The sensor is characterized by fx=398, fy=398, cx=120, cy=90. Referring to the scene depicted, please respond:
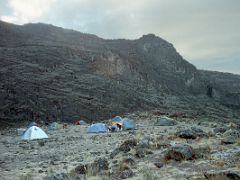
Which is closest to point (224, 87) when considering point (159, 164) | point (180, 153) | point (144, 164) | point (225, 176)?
point (180, 153)

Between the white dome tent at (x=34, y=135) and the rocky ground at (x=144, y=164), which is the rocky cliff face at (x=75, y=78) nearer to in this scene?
the white dome tent at (x=34, y=135)

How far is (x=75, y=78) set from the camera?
6562cm

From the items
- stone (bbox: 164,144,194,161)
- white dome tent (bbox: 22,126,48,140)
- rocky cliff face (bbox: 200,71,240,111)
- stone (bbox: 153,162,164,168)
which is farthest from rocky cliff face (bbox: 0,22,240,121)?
stone (bbox: 153,162,164,168)

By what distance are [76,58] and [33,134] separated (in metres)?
43.0

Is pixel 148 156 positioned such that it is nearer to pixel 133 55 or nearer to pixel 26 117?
pixel 26 117

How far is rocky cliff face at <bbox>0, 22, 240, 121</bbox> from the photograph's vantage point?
5366 centimetres

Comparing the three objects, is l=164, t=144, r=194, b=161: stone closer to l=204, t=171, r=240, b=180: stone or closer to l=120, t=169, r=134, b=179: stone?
l=120, t=169, r=134, b=179: stone

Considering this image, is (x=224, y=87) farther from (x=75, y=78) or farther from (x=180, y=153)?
(x=180, y=153)

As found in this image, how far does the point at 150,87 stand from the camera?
79.8 m

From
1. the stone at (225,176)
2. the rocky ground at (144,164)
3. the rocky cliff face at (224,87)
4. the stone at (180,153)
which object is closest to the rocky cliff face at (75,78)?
the rocky cliff face at (224,87)

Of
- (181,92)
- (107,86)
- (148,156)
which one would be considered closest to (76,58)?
(107,86)

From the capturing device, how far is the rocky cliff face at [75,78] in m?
53.7

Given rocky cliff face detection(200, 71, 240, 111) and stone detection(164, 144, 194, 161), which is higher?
rocky cliff face detection(200, 71, 240, 111)

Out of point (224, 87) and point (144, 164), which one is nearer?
point (144, 164)
